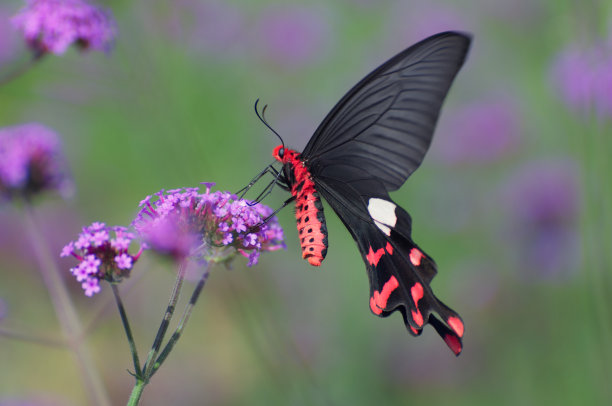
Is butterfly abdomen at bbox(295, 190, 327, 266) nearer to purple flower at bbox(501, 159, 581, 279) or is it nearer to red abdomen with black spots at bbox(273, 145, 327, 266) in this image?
red abdomen with black spots at bbox(273, 145, 327, 266)

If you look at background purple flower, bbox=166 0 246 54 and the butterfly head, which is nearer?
the butterfly head

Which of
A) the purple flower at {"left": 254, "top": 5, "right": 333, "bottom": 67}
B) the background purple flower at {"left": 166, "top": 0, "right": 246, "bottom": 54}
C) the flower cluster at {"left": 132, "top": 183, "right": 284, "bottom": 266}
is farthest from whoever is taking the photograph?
the purple flower at {"left": 254, "top": 5, "right": 333, "bottom": 67}

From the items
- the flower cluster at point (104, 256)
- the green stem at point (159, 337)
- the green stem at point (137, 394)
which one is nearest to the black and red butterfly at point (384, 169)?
the green stem at point (159, 337)

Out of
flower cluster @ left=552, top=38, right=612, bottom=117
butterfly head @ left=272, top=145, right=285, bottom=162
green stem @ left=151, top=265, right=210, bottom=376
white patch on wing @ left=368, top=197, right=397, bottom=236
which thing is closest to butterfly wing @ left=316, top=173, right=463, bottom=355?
white patch on wing @ left=368, top=197, right=397, bottom=236

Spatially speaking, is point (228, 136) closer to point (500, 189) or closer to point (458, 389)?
point (500, 189)

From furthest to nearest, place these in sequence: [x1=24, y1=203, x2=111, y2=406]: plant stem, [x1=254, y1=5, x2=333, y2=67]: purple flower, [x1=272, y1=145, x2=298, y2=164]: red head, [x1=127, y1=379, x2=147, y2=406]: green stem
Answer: [x1=254, y1=5, x2=333, y2=67]: purple flower → [x1=272, y1=145, x2=298, y2=164]: red head → [x1=24, y1=203, x2=111, y2=406]: plant stem → [x1=127, y1=379, x2=147, y2=406]: green stem

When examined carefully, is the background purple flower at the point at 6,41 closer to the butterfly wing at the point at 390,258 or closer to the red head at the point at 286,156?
the red head at the point at 286,156

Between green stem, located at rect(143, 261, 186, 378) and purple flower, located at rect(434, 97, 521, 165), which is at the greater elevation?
purple flower, located at rect(434, 97, 521, 165)

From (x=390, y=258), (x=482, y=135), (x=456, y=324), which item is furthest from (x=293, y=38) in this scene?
(x=456, y=324)
